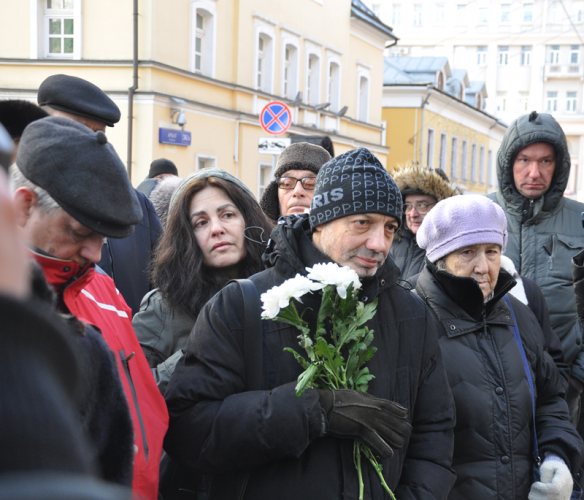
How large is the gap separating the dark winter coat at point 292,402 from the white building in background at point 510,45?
57.7m

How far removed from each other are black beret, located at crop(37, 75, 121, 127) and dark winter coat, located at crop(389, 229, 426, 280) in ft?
7.33

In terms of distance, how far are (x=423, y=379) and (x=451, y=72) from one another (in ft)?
130

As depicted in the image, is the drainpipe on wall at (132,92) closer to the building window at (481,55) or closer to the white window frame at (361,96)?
the white window frame at (361,96)

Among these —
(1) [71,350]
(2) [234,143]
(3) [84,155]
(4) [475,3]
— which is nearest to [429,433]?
(3) [84,155]

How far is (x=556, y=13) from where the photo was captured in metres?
57.8

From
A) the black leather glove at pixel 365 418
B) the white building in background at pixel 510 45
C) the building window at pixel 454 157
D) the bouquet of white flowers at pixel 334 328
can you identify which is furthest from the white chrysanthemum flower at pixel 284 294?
the white building in background at pixel 510 45

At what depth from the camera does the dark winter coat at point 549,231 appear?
4.10 metres

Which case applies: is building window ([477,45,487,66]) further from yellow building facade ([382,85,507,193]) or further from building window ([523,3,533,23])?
yellow building facade ([382,85,507,193])

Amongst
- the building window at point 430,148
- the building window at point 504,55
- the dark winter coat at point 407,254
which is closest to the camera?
the dark winter coat at point 407,254

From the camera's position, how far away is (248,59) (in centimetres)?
1872

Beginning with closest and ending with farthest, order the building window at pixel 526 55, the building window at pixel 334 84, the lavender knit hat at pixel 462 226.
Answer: the lavender knit hat at pixel 462 226 < the building window at pixel 334 84 < the building window at pixel 526 55

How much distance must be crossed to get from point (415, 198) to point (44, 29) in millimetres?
13314

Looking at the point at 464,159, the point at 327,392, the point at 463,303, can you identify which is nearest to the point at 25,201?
the point at 327,392

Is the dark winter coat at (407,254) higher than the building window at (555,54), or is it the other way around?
the building window at (555,54)
